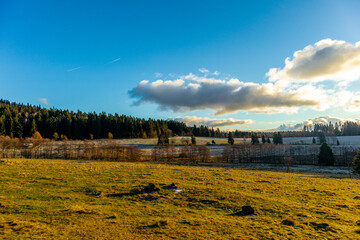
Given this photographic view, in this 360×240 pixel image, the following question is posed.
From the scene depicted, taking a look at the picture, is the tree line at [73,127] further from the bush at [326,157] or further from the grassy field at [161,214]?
the grassy field at [161,214]

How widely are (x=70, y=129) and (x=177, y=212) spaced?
586ft

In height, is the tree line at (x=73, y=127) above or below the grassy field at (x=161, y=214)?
above

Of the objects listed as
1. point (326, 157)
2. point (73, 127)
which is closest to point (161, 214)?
point (326, 157)

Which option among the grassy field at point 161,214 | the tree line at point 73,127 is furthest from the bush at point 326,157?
the tree line at point 73,127

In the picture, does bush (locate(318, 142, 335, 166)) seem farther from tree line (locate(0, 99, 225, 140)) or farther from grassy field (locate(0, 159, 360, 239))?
tree line (locate(0, 99, 225, 140))

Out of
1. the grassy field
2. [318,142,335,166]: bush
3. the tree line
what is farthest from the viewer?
the tree line

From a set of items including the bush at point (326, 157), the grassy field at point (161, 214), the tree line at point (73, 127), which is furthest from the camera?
the tree line at point (73, 127)

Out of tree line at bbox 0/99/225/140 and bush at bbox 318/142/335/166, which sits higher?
tree line at bbox 0/99/225/140

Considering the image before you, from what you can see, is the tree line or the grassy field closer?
the grassy field

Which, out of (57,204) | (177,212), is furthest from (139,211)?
(57,204)

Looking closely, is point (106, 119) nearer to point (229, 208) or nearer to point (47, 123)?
point (47, 123)

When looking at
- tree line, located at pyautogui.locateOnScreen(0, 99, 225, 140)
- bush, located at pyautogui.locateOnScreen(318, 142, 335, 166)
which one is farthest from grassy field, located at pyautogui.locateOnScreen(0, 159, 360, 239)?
tree line, located at pyautogui.locateOnScreen(0, 99, 225, 140)

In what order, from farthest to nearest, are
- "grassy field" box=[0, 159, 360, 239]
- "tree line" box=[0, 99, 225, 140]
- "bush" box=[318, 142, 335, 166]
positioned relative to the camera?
"tree line" box=[0, 99, 225, 140] → "bush" box=[318, 142, 335, 166] → "grassy field" box=[0, 159, 360, 239]

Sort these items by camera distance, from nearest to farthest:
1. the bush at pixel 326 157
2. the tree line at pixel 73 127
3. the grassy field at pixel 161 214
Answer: the grassy field at pixel 161 214 < the bush at pixel 326 157 < the tree line at pixel 73 127
